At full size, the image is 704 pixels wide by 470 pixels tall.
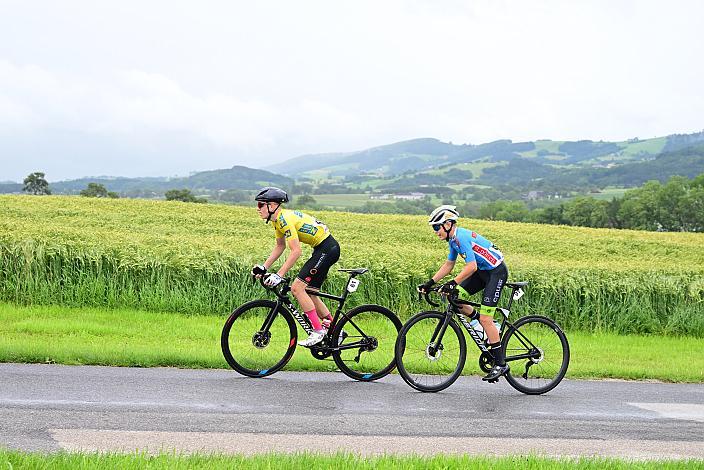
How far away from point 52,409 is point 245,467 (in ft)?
8.85

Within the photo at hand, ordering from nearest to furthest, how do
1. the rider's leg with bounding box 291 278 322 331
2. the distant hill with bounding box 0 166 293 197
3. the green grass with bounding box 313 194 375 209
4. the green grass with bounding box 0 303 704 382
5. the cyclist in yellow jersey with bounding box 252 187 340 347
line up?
the cyclist in yellow jersey with bounding box 252 187 340 347, the rider's leg with bounding box 291 278 322 331, the green grass with bounding box 0 303 704 382, the green grass with bounding box 313 194 375 209, the distant hill with bounding box 0 166 293 197

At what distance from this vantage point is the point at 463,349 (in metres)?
9.43

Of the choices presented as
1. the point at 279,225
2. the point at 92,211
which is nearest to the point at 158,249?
the point at 279,225

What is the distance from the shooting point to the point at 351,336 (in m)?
9.69

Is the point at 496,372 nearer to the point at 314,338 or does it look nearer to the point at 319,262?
the point at 314,338

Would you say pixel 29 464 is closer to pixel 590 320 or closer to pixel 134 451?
pixel 134 451

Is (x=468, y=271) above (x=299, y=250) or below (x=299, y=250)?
below

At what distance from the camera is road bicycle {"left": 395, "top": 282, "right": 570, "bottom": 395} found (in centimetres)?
924

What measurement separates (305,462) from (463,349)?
4124 mm

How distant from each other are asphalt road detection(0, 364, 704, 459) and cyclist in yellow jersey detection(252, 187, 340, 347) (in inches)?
31.5

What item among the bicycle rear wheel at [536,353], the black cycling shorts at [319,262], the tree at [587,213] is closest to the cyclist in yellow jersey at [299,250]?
the black cycling shorts at [319,262]

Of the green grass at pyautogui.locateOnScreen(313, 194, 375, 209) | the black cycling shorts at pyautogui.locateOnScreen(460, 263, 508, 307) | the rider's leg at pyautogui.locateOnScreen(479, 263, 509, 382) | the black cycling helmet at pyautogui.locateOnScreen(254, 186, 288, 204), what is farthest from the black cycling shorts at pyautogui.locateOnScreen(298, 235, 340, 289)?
the green grass at pyautogui.locateOnScreen(313, 194, 375, 209)

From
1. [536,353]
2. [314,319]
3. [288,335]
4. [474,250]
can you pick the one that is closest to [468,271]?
[474,250]

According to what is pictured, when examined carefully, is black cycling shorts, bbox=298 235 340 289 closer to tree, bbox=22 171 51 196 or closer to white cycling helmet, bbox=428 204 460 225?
white cycling helmet, bbox=428 204 460 225
